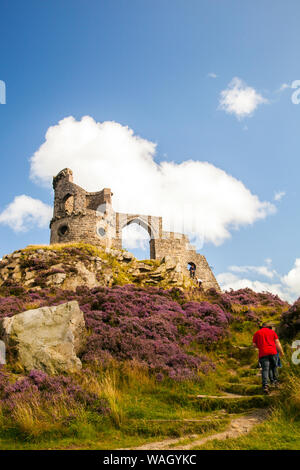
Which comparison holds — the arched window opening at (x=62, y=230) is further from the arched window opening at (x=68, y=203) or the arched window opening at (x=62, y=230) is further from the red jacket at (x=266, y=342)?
the red jacket at (x=266, y=342)

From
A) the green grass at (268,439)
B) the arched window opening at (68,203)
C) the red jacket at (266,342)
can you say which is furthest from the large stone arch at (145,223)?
the green grass at (268,439)

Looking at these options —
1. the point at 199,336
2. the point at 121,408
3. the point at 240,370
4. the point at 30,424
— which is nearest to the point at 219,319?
the point at 199,336

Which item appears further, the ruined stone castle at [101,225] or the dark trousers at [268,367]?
the ruined stone castle at [101,225]

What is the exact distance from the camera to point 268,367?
9.79 meters

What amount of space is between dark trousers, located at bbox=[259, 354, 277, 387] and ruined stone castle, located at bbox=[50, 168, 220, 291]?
20.0 m

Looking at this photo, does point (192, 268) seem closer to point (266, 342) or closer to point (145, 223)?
point (145, 223)

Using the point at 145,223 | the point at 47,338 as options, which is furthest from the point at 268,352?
the point at 145,223

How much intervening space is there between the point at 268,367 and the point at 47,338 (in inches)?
283

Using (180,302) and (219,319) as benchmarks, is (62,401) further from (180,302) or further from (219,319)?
(180,302)

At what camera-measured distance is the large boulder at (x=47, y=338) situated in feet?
35.4

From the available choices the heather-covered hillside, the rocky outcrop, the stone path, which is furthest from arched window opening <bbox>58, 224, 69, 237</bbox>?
the stone path

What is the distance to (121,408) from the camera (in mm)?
8492

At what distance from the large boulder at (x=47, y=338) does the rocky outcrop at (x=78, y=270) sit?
991 cm
